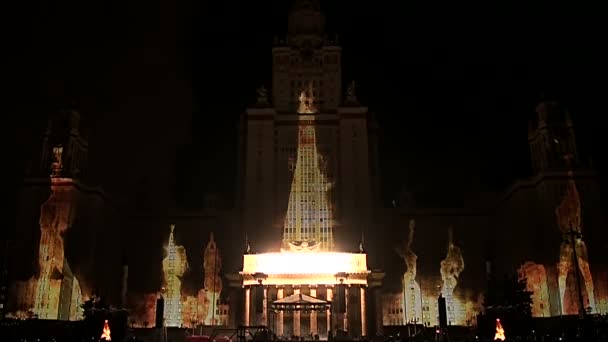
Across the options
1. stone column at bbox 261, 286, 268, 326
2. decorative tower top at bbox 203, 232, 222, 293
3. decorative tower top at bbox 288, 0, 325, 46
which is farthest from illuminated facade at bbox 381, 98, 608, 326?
decorative tower top at bbox 288, 0, 325, 46

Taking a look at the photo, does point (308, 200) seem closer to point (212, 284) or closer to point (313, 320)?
point (313, 320)

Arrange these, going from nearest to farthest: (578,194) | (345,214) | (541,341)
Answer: (541,341) < (578,194) < (345,214)

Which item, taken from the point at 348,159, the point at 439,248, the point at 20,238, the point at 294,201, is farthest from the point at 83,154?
the point at 439,248

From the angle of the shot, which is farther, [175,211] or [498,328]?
[175,211]

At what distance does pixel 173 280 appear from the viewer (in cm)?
7206

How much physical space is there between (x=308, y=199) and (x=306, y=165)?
418 cm

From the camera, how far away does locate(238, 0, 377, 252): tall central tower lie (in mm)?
70312

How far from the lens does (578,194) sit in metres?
63.1

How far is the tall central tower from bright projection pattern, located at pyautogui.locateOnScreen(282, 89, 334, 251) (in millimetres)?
116

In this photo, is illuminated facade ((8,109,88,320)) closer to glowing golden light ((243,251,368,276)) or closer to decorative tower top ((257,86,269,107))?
glowing golden light ((243,251,368,276))

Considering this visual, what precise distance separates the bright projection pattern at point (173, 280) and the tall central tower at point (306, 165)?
9038mm

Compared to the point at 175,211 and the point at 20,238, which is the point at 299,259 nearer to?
the point at 175,211

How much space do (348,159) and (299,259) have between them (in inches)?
552

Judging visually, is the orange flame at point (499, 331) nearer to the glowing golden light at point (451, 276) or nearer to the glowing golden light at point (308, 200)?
the glowing golden light at point (451, 276)
